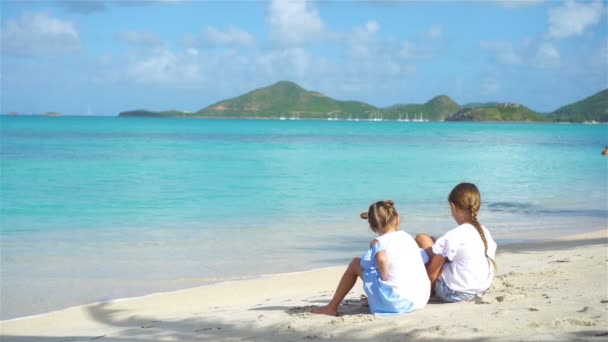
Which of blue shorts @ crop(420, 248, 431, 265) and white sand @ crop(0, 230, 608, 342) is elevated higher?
blue shorts @ crop(420, 248, 431, 265)

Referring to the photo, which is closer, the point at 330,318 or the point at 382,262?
the point at 382,262

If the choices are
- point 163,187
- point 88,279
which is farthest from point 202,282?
point 163,187

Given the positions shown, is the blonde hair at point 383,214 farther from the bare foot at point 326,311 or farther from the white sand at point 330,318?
the bare foot at point 326,311

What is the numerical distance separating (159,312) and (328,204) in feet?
38.4

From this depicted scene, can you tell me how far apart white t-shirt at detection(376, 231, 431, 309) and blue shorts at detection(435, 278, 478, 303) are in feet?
1.02

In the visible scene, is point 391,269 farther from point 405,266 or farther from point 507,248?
point 507,248

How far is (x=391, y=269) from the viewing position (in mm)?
5848

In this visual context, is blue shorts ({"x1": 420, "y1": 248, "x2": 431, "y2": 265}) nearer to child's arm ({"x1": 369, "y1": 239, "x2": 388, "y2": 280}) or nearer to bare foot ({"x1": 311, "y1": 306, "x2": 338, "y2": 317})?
child's arm ({"x1": 369, "y1": 239, "x2": 388, "y2": 280})

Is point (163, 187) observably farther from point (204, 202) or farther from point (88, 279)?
point (88, 279)

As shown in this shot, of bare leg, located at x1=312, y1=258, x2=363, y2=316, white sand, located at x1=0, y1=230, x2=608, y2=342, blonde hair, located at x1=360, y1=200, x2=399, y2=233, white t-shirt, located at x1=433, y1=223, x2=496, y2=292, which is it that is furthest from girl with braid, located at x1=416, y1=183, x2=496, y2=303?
bare leg, located at x1=312, y1=258, x2=363, y2=316

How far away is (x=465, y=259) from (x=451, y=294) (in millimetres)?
393

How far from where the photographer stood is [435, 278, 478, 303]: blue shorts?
6.18m

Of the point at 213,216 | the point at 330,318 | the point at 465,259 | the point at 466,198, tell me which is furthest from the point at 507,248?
the point at 213,216

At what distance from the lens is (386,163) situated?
38125 mm
